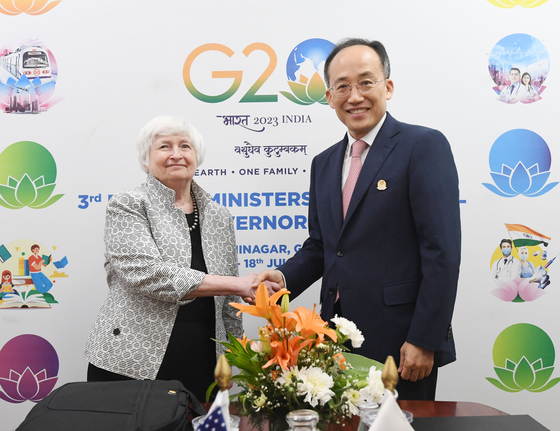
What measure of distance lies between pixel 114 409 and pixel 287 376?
50 cm

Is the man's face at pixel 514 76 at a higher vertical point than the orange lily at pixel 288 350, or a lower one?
higher

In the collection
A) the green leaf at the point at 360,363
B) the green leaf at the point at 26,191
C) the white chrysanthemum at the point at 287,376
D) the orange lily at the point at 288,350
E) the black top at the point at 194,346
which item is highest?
the green leaf at the point at 26,191

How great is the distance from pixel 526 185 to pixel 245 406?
7.02 feet

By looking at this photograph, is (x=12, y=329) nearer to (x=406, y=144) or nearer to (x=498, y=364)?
(x=406, y=144)

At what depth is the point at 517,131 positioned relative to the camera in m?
2.52

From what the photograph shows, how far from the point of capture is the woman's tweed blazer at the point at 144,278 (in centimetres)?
192

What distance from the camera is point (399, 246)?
1764 mm

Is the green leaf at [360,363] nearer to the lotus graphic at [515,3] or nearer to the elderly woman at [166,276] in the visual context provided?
the elderly woman at [166,276]

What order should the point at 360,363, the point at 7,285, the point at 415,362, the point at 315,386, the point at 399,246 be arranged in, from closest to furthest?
the point at 315,386, the point at 360,363, the point at 415,362, the point at 399,246, the point at 7,285

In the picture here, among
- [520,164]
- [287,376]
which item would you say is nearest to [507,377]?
[520,164]

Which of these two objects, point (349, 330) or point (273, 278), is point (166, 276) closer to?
point (273, 278)

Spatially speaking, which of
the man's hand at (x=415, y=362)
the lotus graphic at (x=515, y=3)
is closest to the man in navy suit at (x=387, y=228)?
the man's hand at (x=415, y=362)

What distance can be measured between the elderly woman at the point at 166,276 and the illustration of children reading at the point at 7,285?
2.77 feet

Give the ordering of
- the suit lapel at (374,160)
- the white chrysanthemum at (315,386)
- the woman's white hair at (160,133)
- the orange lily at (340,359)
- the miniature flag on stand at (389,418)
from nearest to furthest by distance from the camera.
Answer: the miniature flag on stand at (389,418) < the white chrysanthemum at (315,386) < the orange lily at (340,359) < the suit lapel at (374,160) < the woman's white hair at (160,133)
